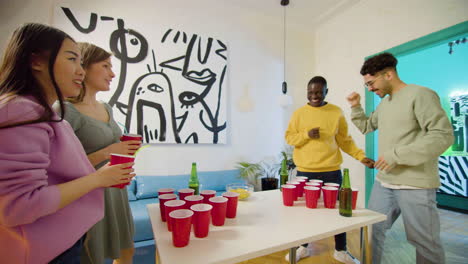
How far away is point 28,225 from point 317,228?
0.98 meters

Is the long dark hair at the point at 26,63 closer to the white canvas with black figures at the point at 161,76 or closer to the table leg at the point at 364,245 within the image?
the table leg at the point at 364,245

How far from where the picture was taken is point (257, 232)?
2.84 ft

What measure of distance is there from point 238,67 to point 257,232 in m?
2.77

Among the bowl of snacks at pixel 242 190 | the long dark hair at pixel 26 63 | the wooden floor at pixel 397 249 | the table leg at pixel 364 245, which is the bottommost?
the wooden floor at pixel 397 249

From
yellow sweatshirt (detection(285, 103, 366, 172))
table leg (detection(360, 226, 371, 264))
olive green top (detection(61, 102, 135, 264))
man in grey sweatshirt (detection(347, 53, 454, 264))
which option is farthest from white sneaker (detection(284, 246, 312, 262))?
olive green top (detection(61, 102, 135, 264))

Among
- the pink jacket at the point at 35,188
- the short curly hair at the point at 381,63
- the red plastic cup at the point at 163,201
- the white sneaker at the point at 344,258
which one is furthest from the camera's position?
the white sneaker at the point at 344,258

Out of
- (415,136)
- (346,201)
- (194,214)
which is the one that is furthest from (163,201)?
(415,136)

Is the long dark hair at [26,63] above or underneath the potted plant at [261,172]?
above

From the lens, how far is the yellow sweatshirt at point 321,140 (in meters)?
1.72

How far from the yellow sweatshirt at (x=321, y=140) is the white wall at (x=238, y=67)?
144 centimetres

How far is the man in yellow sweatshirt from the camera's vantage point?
1.72 metres

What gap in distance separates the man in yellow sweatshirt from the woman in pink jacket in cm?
141

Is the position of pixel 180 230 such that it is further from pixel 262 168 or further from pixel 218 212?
pixel 262 168

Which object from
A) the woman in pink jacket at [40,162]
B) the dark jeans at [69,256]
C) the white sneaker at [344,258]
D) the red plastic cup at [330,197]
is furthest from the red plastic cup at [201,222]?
the white sneaker at [344,258]
